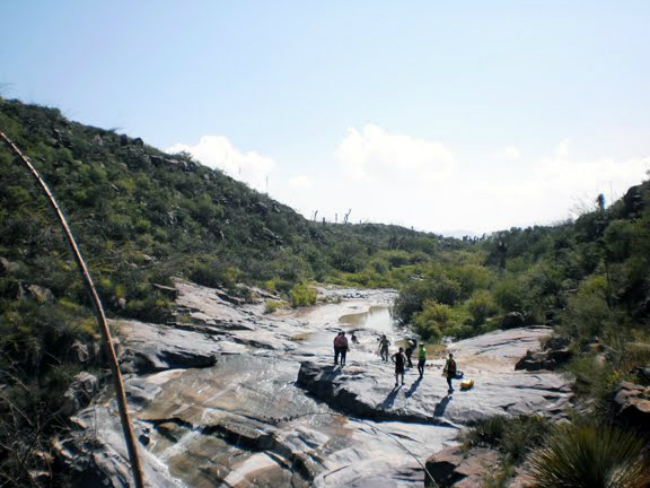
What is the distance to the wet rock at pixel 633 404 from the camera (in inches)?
255

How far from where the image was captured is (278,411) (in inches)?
544

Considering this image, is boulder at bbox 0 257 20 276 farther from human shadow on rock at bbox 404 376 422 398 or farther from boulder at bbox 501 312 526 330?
boulder at bbox 501 312 526 330

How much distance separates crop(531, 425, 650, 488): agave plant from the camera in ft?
17.5

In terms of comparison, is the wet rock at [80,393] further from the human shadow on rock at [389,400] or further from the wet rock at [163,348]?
the human shadow on rock at [389,400]

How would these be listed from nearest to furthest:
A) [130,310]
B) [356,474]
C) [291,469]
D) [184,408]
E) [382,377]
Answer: [356,474], [291,469], [184,408], [382,377], [130,310]

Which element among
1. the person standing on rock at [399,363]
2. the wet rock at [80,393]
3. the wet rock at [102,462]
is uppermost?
the person standing on rock at [399,363]

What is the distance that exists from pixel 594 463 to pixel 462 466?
3.36 meters

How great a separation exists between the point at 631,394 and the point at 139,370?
16073 mm

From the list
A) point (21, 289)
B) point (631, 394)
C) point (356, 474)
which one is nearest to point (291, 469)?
point (356, 474)

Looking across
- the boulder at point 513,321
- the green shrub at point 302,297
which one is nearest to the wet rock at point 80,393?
the boulder at point 513,321

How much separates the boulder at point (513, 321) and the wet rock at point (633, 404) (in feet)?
61.0

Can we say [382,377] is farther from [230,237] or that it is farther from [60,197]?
[230,237]

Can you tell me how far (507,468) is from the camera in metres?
7.52

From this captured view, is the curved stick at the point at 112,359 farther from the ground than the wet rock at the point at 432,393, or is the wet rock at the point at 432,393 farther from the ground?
the curved stick at the point at 112,359
